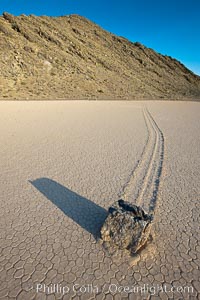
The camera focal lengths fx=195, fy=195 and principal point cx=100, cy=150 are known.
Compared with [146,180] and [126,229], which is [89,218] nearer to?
[126,229]

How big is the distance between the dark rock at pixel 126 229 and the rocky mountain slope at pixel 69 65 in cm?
2138

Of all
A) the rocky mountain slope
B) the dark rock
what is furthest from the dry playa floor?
the rocky mountain slope

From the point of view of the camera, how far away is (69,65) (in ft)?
125

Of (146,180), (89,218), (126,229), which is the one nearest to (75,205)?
(89,218)

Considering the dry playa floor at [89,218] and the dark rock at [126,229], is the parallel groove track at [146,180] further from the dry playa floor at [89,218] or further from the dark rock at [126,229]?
the dark rock at [126,229]

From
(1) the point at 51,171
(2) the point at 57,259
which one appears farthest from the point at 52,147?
(2) the point at 57,259

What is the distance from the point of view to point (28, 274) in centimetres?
225

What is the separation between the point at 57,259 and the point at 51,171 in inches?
103

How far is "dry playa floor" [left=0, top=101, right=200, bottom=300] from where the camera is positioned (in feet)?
7.19

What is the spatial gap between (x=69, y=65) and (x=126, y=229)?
4008 cm

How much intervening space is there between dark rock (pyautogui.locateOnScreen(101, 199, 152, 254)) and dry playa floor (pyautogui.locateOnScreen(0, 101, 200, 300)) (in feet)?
0.43

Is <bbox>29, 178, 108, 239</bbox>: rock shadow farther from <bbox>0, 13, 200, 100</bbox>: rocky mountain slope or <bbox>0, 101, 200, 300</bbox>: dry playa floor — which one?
<bbox>0, 13, 200, 100</bbox>: rocky mountain slope

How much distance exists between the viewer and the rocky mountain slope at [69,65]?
2841cm

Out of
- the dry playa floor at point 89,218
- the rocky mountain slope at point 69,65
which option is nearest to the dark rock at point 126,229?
the dry playa floor at point 89,218
